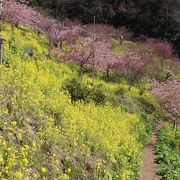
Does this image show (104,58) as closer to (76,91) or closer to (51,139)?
(76,91)

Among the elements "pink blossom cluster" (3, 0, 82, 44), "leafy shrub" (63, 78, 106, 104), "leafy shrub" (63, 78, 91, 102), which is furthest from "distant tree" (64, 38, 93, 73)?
"leafy shrub" (63, 78, 91, 102)

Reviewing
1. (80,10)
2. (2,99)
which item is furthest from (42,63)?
(80,10)

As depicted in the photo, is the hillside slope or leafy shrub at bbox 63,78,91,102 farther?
leafy shrub at bbox 63,78,91,102

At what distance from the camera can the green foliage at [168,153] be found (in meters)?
19.1

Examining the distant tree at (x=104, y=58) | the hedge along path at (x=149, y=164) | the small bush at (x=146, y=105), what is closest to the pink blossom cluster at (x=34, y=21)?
the distant tree at (x=104, y=58)

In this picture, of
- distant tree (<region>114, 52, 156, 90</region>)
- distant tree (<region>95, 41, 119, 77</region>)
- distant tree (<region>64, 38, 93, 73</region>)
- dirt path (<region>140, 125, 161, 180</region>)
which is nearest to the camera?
dirt path (<region>140, 125, 161, 180</region>)

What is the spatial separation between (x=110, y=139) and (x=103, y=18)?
179ft

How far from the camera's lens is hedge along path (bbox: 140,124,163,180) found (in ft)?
61.3

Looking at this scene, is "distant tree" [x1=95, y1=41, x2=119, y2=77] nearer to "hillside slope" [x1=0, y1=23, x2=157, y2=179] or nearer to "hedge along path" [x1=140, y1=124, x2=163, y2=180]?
"hedge along path" [x1=140, y1=124, x2=163, y2=180]

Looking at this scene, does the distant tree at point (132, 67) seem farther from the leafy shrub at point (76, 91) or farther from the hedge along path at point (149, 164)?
the leafy shrub at point (76, 91)

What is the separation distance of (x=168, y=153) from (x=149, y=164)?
2.24 metres

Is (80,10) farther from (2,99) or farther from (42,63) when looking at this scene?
(2,99)

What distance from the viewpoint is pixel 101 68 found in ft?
138

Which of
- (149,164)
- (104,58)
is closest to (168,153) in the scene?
(149,164)
